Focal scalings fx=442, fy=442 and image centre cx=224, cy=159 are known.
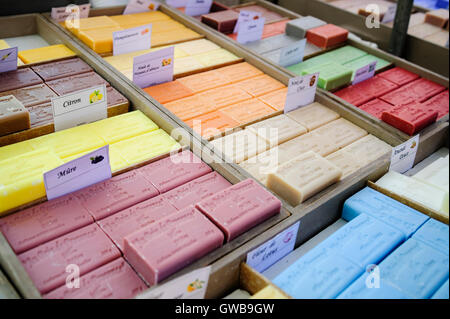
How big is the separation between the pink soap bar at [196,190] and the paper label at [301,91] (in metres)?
1.05

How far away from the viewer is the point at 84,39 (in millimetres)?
3865

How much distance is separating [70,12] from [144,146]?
2147 millimetres

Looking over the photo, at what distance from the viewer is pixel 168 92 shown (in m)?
3.50

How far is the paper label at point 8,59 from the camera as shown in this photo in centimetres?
331

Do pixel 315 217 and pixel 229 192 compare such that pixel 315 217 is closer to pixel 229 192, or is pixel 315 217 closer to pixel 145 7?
pixel 229 192

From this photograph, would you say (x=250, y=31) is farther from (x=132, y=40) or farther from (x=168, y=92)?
(x=168, y=92)

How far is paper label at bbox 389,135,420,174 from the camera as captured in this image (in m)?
2.82

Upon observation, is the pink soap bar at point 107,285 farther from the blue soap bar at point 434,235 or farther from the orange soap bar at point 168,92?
the orange soap bar at point 168,92

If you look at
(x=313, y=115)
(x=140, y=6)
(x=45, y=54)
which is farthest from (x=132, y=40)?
(x=313, y=115)

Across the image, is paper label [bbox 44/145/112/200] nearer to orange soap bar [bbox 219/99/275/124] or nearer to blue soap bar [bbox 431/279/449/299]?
orange soap bar [bbox 219/99/275/124]

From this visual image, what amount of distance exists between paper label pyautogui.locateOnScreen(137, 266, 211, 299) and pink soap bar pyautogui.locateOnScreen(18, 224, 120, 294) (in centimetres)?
41

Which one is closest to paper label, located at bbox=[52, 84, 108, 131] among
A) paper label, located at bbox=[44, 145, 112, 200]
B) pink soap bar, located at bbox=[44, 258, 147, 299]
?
paper label, located at bbox=[44, 145, 112, 200]

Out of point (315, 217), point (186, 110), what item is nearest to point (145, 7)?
point (186, 110)
